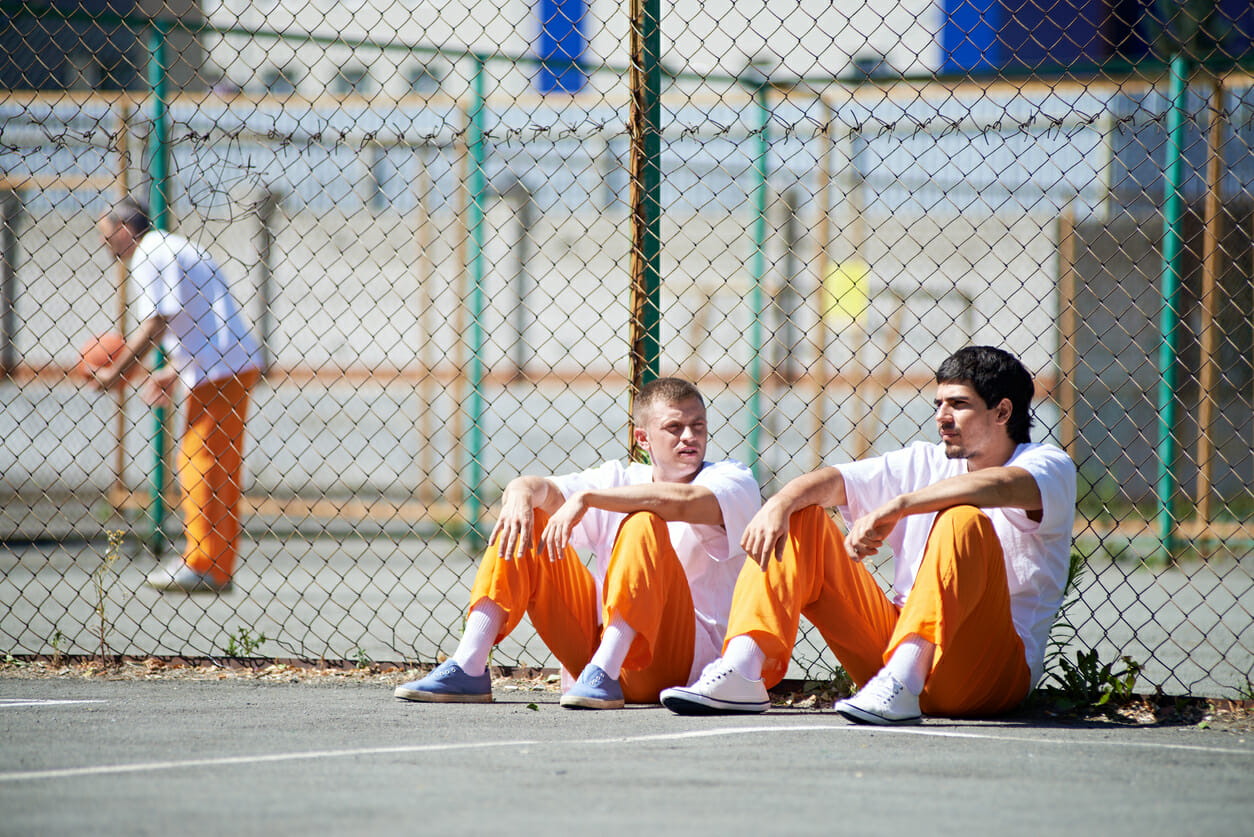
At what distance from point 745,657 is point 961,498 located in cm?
73

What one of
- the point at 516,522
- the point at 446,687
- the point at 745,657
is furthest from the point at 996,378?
the point at 446,687

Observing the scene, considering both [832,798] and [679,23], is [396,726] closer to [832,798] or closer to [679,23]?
[832,798]

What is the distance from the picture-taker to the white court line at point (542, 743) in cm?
282

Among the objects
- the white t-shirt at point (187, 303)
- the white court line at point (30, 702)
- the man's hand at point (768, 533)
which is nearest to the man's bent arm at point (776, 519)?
the man's hand at point (768, 533)

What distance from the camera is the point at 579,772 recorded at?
282 centimetres

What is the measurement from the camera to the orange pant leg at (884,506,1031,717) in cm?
333

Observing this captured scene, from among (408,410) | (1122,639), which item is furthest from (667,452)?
(408,410)

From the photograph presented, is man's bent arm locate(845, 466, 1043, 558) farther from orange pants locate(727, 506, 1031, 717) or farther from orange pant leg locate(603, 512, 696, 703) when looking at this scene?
orange pant leg locate(603, 512, 696, 703)

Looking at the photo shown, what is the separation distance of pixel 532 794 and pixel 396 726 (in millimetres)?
927

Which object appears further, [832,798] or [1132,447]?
[1132,447]

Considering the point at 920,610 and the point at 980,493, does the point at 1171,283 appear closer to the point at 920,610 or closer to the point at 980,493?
the point at 980,493

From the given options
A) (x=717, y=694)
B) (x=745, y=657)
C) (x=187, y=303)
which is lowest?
(x=717, y=694)

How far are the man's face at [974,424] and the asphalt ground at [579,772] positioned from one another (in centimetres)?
76

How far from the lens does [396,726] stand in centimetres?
342
